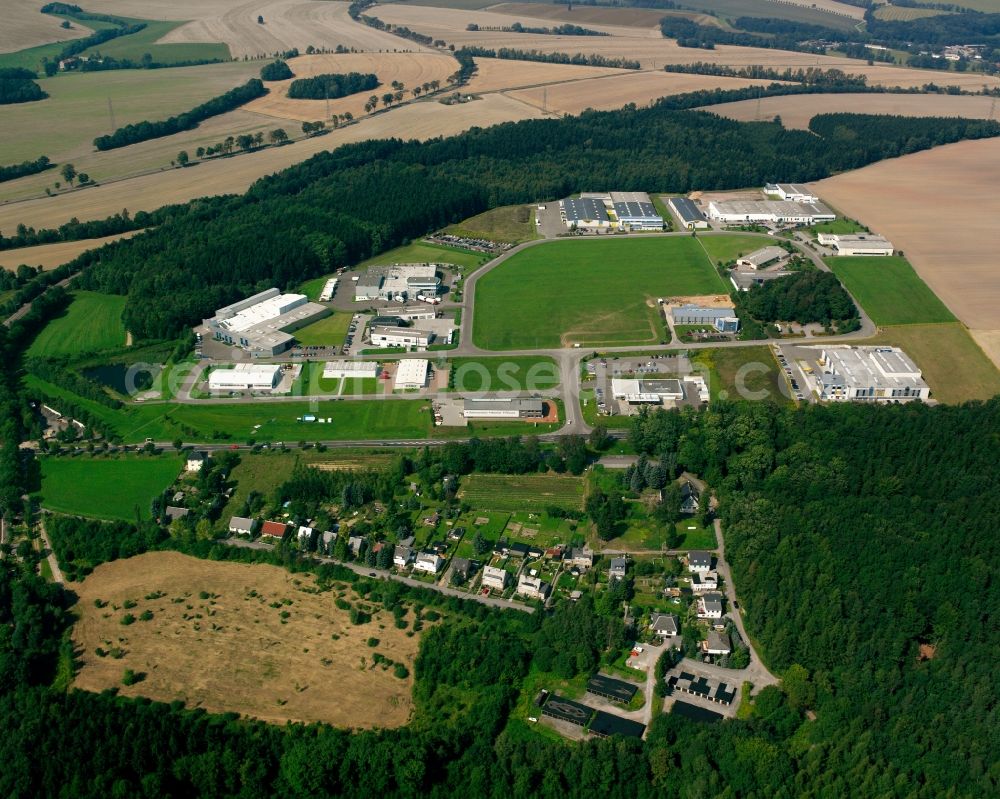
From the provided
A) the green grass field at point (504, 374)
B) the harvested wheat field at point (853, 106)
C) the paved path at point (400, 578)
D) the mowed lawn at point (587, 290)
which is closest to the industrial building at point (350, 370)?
the green grass field at point (504, 374)

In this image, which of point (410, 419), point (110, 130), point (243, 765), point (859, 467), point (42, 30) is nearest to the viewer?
point (243, 765)

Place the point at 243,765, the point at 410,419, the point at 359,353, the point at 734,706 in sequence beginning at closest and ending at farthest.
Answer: the point at 243,765
the point at 734,706
the point at 410,419
the point at 359,353

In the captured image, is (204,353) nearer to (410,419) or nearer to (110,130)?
(410,419)

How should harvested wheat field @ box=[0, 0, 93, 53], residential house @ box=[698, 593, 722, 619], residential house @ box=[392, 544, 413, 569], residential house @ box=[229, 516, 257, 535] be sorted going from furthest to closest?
harvested wheat field @ box=[0, 0, 93, 53] → residential house @ box=[229, 516, 257, 535] → residential house @ box=[392, 544, 413, 569] → residential house @ box=[698, 593, 722, 619]

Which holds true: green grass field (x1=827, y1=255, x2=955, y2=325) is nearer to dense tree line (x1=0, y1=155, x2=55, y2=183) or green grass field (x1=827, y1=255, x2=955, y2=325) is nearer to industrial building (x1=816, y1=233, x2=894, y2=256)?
industrial building (x1=816, y1=233, x2=894, y2=256)

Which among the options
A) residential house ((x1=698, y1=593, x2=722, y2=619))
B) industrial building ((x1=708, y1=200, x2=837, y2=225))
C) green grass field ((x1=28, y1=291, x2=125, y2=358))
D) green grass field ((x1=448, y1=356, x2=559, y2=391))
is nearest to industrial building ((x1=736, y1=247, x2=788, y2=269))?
industrial building ((x1=708, y1=200, x2=837, y2=225))

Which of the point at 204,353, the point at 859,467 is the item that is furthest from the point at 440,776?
the point at 204,353

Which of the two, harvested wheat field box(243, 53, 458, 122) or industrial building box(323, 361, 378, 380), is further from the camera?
harvested wheat field box(243, 53, 458, 122)
